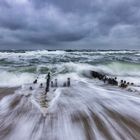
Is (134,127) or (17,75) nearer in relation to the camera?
(134,127)

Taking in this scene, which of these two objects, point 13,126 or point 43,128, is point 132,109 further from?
point 13,126

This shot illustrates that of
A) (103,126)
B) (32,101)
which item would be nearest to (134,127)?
(103,126)

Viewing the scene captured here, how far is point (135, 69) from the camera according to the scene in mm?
18891

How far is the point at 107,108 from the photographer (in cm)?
637

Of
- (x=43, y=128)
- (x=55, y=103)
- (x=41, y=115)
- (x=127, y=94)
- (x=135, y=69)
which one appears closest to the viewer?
(x=43, y=128)

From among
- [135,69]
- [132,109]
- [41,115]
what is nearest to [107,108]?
[132,109]

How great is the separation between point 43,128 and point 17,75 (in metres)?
9.24

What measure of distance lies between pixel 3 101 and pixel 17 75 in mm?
6429

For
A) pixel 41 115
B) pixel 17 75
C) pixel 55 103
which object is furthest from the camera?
pixel 17 75

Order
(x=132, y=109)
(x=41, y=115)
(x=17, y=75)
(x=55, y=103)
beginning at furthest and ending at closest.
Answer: (x=17, y=75), (x=55, y=103), (x=132, y=109), (x=41, y=115)

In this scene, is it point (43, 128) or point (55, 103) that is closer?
point (43, 128)

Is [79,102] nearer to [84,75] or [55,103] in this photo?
[55,103]

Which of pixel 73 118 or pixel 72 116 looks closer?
pixel 73 118

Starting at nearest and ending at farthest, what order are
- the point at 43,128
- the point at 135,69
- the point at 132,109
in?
the point at 43,128 < the point at 132,109 < the point at 135,69
